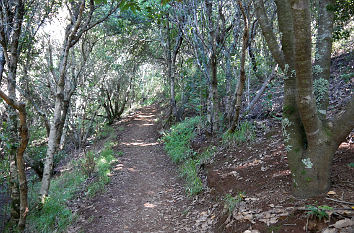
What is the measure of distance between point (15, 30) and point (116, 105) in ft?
40.0

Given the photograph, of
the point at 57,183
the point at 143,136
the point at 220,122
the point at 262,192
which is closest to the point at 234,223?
the point at 262,192

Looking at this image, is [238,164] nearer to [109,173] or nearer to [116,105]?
[109,173]

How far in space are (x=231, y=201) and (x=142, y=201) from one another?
2811mm

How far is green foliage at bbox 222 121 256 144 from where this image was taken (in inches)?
275

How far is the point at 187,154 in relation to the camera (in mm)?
8680

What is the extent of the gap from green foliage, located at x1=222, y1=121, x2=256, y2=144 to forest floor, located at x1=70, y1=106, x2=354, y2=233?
0.19m

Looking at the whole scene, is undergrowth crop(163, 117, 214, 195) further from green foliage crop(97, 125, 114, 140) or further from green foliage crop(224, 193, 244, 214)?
green foliage crop(97, 125, 114, 140)

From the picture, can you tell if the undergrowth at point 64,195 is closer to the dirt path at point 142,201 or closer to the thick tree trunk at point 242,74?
the dirt path at point 142,201

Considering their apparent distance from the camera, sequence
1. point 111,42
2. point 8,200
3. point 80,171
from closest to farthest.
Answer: point 8,200, point 80,171, point 111,42

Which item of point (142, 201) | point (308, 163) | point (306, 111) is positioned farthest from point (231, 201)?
point (142, 201)

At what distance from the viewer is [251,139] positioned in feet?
22.5

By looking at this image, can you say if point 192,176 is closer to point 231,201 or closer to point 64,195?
point 231,201

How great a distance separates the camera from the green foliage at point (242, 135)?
22.9 feet

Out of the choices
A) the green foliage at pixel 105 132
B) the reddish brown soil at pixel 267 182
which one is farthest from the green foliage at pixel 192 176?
the green foliage at pixel 105 132
